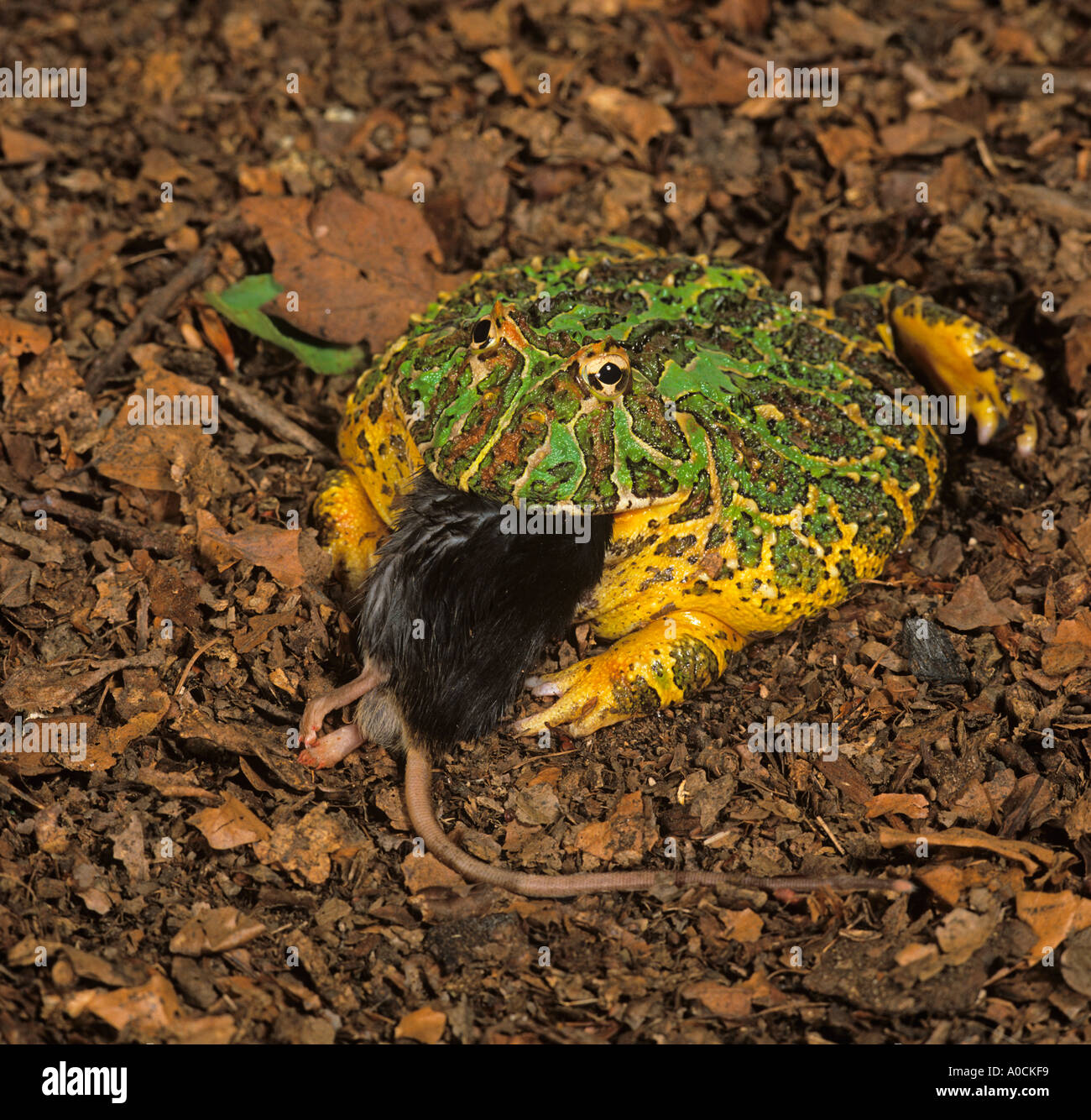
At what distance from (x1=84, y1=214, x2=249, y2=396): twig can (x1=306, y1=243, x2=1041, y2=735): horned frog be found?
141cm

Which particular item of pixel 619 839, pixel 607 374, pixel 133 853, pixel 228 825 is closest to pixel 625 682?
pixel 619 839

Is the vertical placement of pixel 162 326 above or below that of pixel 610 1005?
above

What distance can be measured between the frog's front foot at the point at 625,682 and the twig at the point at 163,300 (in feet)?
9.34

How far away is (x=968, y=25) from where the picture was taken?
8.05 m

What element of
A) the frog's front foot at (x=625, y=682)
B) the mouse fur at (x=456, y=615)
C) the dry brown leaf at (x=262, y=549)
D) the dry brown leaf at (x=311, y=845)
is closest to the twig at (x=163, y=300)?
the dry brown leaf at (x=262, y=549)

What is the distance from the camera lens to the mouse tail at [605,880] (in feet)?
13.7

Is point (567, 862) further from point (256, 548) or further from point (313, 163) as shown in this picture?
point (313, 163)

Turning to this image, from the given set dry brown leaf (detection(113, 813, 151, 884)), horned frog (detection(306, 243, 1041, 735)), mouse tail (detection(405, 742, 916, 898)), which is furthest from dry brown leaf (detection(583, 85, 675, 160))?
dry brown leaf (detection(113, 813, 151, 884))

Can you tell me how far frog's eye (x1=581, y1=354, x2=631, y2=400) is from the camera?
4.41m

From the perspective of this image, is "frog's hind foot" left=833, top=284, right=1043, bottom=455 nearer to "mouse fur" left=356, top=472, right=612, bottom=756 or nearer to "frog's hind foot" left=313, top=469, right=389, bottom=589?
"mouse fur" left=356, top=472, right=612, bottom=756

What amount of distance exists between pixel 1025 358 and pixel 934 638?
5.77ft

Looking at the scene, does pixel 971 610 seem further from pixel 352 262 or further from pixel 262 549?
pixel 352 262

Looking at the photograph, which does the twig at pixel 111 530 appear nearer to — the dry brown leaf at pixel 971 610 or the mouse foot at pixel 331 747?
the mouse foot at pixel 331 747

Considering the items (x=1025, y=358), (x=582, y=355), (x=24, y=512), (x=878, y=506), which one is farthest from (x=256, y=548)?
(x=1025, y=358)
